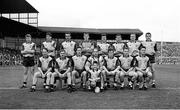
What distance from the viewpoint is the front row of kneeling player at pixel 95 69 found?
8375mm

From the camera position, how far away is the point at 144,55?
9.09m

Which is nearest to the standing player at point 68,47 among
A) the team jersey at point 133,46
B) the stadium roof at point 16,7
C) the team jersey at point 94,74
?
the team jersey at point 94,74

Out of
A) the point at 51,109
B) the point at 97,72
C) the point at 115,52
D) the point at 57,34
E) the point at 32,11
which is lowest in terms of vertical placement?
the point at 51,109

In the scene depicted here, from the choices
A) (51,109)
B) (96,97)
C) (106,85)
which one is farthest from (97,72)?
(51,109)

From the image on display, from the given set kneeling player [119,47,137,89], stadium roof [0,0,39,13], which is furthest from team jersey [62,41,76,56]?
stadium roof [0,0,39,13]

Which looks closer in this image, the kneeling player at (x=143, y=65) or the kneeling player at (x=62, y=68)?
the kneeling player at (x=62, y=68)

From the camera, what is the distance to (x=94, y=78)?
835 centimetres

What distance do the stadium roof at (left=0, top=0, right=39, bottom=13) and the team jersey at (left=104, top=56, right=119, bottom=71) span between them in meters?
20.1

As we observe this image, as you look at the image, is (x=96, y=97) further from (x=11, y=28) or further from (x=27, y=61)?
(x=11, y=28)

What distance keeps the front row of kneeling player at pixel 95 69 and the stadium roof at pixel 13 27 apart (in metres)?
17.7

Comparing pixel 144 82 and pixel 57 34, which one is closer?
pixel 144 82

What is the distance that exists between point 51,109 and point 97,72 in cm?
303

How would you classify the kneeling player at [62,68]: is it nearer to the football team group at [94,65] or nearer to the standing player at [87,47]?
the football team group at [94,65]

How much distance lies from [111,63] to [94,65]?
0.76 m
